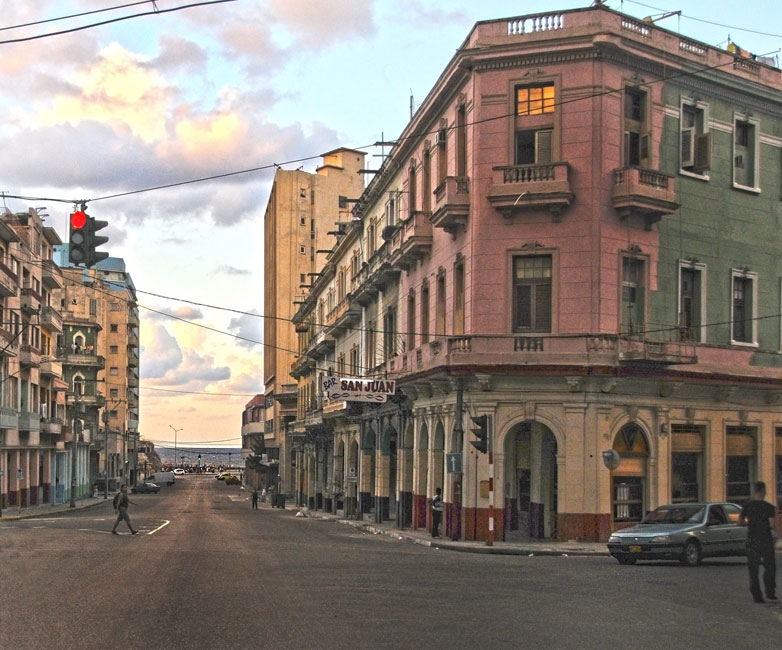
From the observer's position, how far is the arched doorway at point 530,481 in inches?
1291

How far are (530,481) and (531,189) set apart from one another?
30.0 feet

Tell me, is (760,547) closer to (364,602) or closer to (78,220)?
(364,602)

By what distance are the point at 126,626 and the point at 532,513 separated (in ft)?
70.8

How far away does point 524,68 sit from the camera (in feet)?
106

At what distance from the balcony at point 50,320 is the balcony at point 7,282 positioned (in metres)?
7.54

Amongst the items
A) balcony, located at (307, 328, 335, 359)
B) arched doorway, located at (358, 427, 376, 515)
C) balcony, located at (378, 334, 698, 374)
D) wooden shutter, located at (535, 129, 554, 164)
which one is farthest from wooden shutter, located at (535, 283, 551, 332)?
balcony, located at (307, 328, 335, 359)

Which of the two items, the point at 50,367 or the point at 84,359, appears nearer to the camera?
the point at 50,367

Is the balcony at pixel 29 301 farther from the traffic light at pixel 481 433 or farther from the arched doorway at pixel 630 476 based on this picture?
the arched doorway at pixel 630 476

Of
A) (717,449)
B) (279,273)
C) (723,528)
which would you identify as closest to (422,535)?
(717,449)

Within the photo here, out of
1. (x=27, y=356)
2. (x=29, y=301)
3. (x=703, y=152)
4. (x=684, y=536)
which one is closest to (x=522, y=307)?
(x=703, y=152)

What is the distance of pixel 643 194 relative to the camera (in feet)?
104

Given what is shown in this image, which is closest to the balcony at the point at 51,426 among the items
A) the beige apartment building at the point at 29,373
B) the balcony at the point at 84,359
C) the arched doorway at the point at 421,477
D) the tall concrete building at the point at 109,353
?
the beige apartment building at the point at 29,373

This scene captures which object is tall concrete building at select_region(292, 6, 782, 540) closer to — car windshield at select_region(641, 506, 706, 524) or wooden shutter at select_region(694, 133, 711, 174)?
wooden shutter at select_region(694, 133, 711, 174)

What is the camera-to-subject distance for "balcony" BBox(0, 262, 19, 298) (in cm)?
6022
